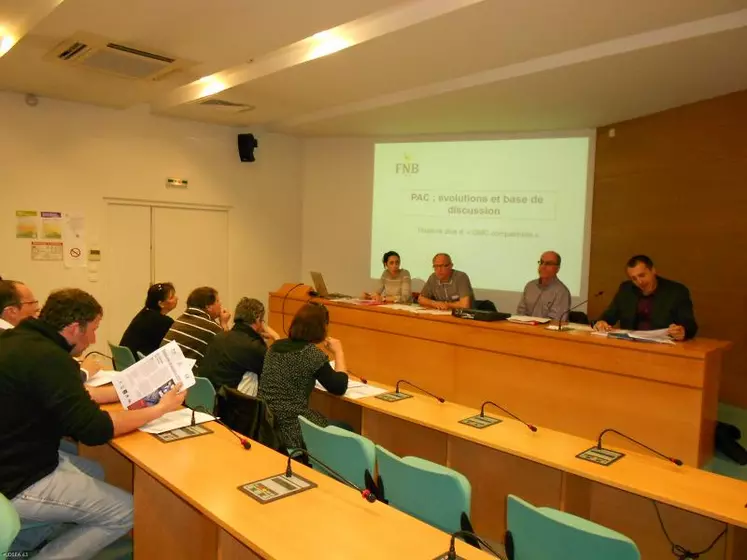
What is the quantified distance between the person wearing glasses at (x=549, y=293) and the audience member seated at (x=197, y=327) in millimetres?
2602

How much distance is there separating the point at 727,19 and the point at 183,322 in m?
3.82

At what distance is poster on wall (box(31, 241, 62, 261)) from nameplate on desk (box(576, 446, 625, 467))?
5.45 m

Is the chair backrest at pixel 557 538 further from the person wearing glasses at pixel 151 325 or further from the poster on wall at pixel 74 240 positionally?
the poster on wall at pixel 74 240

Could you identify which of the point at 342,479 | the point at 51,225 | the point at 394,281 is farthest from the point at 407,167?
the point at 342,479

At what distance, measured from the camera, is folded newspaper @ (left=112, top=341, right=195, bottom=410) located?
8.34 ft

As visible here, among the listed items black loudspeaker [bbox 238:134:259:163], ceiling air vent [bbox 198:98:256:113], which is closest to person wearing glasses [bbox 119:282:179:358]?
ceiling air vent [bbox 198:98:256:113]

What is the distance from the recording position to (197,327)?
3.83 meters

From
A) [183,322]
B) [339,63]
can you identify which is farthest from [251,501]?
[339,63]

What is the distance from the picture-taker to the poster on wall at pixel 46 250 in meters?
5.71

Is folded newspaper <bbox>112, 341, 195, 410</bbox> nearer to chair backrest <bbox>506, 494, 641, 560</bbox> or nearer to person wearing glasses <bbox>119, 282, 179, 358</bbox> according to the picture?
chair backrest <bbox>506, 494, 641, 560</bbox>

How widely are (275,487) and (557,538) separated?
926mm

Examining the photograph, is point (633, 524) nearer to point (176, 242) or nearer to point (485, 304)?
point (485, 304)

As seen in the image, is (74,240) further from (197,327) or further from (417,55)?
(417,55)

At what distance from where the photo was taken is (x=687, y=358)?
3174mm
